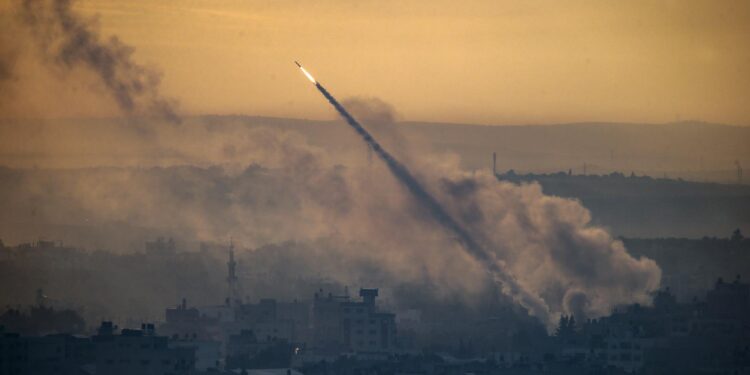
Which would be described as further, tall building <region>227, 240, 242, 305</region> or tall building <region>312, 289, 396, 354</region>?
tall building <region>227, 240, 242, 305</region>

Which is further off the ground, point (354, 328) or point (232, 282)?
point (232, 282)

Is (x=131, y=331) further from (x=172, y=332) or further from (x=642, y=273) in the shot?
(x=642, y=273)

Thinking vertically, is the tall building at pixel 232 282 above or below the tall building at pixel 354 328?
above

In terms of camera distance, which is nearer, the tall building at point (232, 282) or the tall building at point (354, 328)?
the tall building at point (354, 328)

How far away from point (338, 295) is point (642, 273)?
56.3 ft

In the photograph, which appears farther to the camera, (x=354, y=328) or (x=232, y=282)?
(x=232, y=282)

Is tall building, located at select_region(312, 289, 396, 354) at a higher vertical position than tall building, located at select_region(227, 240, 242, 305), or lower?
lower

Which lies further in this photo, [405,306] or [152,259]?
[152,259]

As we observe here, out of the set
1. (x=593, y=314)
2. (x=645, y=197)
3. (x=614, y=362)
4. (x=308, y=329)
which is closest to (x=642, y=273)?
(x=593, y=314)

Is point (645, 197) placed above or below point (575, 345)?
above

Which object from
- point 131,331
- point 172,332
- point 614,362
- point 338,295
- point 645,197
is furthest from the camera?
point 645,197

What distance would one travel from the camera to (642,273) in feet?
463

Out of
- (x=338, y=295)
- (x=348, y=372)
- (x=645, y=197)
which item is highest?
(x=645, y=197)

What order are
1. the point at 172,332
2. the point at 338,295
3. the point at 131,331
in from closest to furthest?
the point at 131,331
the point at 172,332
the point at 338,295
